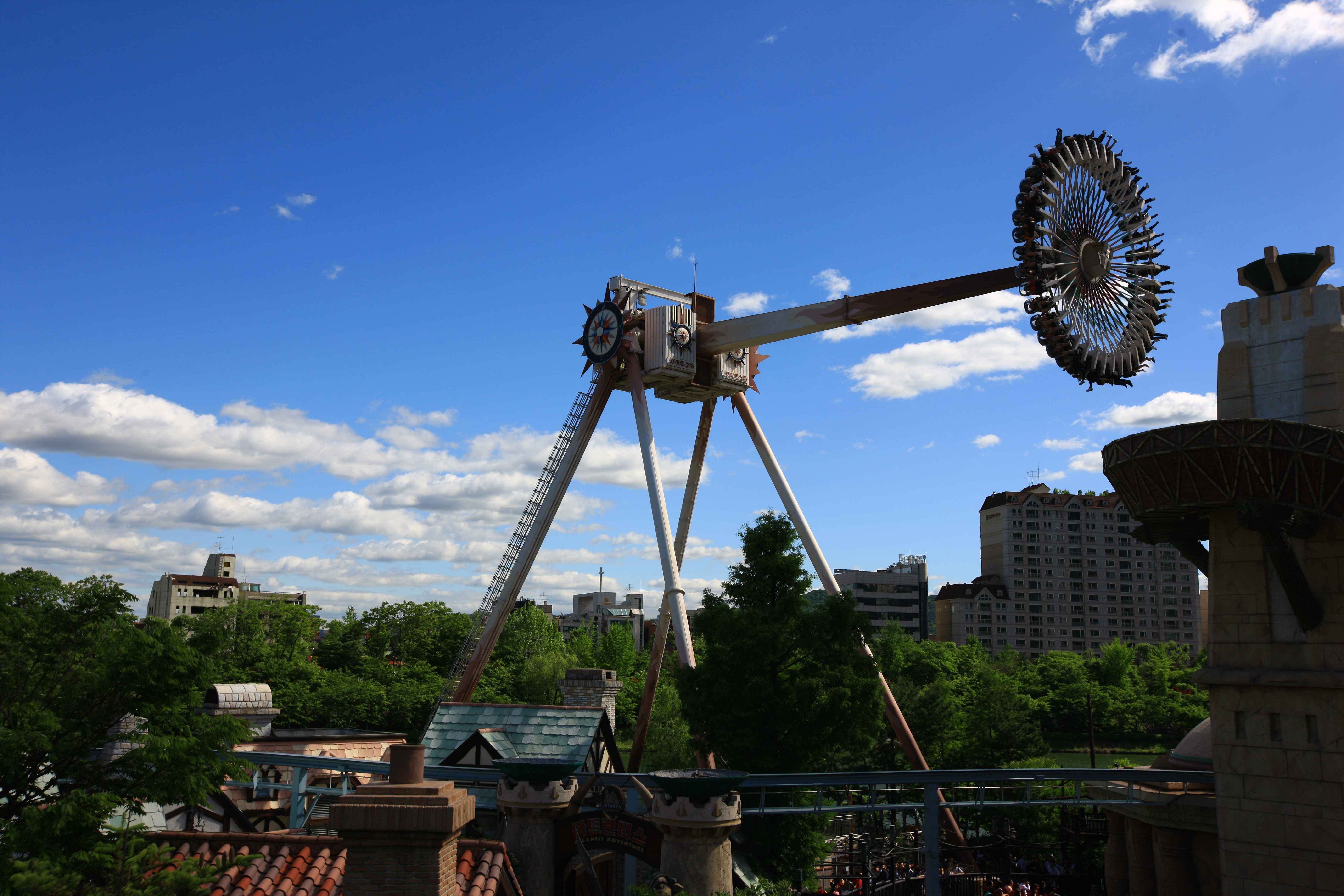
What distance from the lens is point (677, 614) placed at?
89.4 feet

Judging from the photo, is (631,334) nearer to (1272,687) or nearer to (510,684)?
(1272,687)

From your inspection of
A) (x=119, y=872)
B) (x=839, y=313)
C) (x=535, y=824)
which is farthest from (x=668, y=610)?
(x=119, y=872)

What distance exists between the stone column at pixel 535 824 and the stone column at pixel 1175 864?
14.8m

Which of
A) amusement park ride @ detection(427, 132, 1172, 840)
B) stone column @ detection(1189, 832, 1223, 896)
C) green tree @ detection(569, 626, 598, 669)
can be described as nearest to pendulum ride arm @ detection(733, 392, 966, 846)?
amusement park ride @ detection(427, 132, 1172, 840)

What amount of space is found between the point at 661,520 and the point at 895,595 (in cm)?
10700

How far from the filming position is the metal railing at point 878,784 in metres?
19.9

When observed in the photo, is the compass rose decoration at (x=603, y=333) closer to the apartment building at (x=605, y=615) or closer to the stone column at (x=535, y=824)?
the stone column at (x=535, y=824)

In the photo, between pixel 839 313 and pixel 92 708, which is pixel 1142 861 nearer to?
pixel 839 313

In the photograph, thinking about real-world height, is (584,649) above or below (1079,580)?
below

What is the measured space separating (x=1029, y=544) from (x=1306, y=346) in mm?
115151

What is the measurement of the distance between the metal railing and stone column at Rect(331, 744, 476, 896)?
27.6ft

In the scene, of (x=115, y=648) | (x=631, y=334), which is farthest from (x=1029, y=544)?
(x=115, y=648)

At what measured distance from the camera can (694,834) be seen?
1310 centimetres

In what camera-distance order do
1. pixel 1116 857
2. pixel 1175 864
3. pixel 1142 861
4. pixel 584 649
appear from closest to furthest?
pixel 1175 864, pixel 1142 861, pixel 1116 857, pixel 584 649
